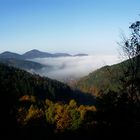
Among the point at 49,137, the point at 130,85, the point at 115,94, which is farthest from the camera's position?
the point at 49,137

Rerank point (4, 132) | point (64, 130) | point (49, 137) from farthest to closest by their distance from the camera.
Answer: point (64, 130)
point (49, 137)
point (4, 132)

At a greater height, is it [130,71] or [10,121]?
[130,71]

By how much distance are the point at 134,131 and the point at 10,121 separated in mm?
11068

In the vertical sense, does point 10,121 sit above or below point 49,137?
above

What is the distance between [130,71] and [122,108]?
5290 mm

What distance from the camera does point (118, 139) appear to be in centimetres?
3450

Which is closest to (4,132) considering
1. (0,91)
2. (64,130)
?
(0,91)

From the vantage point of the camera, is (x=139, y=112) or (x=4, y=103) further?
(x=139, y=112)

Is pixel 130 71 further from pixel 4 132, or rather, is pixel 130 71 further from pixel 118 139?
pixel 4 132

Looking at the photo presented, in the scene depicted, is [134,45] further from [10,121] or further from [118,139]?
[10,121]

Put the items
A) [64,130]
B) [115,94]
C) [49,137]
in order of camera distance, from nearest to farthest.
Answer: [115,94] → [49,137] → [64,130]

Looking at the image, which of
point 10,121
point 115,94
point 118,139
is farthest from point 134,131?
point 10,121

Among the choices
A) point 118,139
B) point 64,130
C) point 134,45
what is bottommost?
point 64,130

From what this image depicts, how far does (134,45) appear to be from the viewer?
128ft
